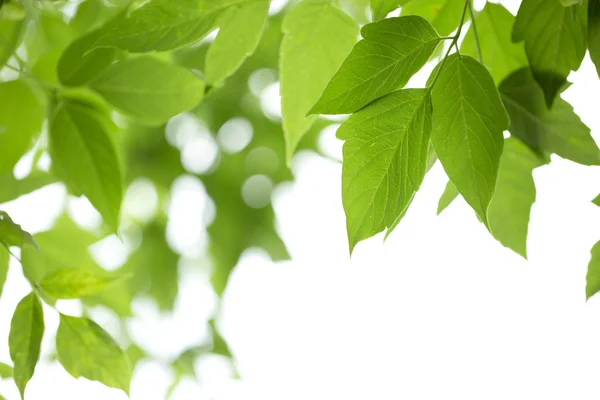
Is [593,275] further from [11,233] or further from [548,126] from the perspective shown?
[11,233]

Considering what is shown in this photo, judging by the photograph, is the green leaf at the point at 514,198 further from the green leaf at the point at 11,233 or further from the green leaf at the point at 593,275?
the green leaf at the point at 11,233

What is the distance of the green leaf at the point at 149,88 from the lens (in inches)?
11.7

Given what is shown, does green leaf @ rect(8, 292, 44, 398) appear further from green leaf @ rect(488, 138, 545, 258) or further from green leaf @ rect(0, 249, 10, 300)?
green leaf @ rect(488, 138, 545, 258)

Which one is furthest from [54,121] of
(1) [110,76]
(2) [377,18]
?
(2) [377,18]

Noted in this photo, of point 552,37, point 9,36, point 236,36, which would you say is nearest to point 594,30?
point 552,37

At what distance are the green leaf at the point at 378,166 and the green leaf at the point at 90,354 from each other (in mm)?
118

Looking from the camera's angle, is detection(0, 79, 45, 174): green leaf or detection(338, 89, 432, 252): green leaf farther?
detection(0, 79, 45, 174): green leaf

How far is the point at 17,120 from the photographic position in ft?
1.01

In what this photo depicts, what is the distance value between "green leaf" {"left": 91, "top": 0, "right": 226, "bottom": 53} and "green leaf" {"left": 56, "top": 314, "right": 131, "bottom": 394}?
0.37 ft

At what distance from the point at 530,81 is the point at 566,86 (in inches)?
0.5

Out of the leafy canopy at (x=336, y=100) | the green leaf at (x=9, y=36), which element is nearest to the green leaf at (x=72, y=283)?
the leafy canopy at (x=336, y=100)

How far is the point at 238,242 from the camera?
70cm

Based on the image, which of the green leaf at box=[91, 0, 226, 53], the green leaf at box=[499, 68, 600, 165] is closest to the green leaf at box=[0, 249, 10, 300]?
A: the green leaf at box=[91, 0, 226, 53]

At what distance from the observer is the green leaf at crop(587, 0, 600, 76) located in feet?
0.71
